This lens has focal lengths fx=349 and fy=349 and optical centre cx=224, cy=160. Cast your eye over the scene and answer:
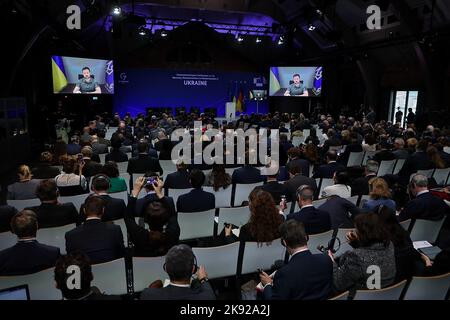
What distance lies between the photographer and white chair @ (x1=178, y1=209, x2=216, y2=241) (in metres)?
3.99

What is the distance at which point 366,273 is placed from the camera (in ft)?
8.61

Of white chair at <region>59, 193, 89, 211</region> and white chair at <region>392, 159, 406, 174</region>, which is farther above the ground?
white chair at <region>392, 159, 406, 174</region>

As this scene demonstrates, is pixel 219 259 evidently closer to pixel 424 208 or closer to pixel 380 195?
pixel 380 195

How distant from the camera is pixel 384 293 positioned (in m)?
2.38

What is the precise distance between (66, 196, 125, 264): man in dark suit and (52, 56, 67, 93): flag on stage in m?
12.5

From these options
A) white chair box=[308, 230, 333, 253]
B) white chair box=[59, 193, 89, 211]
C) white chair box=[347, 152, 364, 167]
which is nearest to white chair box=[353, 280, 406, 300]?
white chair box=[308, 230, 333, 253]

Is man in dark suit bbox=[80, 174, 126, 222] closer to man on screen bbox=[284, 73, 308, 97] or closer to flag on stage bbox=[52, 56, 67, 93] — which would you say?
flag on stage bbox=[52, 56, 67, 93]

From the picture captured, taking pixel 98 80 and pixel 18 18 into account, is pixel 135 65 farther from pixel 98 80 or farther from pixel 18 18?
pixel 18 18

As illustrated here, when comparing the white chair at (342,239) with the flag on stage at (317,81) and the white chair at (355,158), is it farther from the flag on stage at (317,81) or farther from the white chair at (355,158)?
the flag on stage at (317,81)

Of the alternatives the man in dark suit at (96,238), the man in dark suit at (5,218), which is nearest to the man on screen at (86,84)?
the man in dark suit at (5,218)

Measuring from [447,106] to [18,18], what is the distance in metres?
15.6

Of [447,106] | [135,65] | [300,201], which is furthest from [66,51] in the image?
[447,106]

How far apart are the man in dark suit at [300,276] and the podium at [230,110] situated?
18.8 metres

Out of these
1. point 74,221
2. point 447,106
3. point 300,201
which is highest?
point 447,106
